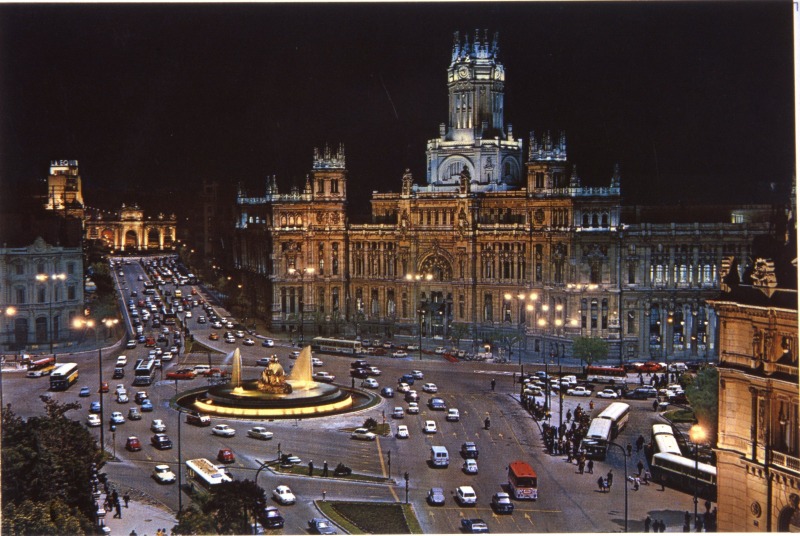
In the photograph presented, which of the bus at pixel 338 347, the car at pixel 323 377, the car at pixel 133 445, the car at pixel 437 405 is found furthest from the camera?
the bus at pixel 338 347

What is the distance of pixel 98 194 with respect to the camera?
36.3 meters

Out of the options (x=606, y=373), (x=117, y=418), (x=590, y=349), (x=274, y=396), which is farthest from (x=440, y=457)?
(x=590, y=349)

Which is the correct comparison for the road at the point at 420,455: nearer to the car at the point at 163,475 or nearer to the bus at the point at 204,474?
the car at the point at 163,475

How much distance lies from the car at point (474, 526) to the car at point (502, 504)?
0.95 metres

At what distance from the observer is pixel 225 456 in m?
25.1

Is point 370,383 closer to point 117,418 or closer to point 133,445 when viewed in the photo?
point 117,418

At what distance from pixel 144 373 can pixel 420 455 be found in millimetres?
11427

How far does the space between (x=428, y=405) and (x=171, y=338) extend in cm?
1366

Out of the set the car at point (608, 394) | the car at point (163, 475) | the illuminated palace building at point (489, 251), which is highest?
the illuminated palace building at point (489, 251)

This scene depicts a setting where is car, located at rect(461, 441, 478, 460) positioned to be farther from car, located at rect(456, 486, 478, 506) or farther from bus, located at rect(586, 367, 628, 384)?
bus, located at rect(586, 367, 628, 384)

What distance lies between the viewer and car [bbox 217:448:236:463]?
984 inches

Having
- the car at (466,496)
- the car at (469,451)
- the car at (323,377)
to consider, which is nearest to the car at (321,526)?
the car at (466,496)

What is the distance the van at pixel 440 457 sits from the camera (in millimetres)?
25203

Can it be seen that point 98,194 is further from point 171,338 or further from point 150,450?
point 150,450
